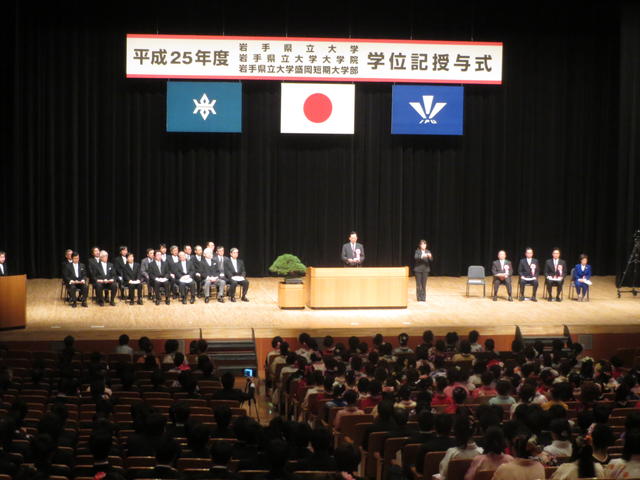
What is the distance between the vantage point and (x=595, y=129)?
19.7 metres

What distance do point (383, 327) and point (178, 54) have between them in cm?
752

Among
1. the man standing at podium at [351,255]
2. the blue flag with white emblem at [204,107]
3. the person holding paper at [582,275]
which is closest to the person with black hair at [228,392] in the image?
the man standing at podium at [351,255]

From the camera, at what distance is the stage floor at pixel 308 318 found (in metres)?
12.8

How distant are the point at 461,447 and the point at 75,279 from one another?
404 inches

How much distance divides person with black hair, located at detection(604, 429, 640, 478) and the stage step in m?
7.30

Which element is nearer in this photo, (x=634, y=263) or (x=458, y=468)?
(x=458, y=468)

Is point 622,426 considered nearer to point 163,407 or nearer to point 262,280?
point 163,407

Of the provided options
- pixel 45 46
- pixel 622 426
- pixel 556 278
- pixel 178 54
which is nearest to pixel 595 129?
pixel 556 278

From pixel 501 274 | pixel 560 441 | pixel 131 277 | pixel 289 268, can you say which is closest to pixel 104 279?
pixel 131 277

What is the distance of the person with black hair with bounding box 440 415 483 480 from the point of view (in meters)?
5.76

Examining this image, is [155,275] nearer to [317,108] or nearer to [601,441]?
[317,108]

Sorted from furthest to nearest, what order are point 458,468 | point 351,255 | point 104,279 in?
1. point 351,255
2. point 104,279
3. point 458,468

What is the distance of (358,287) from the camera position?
14.8 m

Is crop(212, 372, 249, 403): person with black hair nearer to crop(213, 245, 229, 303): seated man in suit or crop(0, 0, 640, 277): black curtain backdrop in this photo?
crop(213, 245, 229, 303): seated man in suit
